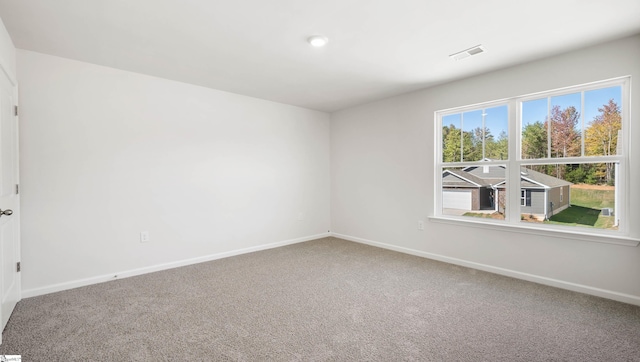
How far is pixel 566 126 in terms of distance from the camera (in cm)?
307

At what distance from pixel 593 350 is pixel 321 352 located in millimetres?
1804

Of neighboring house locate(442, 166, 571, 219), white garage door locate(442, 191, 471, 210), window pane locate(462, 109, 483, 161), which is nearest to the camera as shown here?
neighboring house locate(442, 166, 571, 219)

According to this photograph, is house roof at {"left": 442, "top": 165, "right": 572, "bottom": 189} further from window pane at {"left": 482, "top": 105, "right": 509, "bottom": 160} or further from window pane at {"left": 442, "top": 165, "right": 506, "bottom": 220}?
window pane at {"left": 482, "top": 105, "right": 509, "bottom": 160}

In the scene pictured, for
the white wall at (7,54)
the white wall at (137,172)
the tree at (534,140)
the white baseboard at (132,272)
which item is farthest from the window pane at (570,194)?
the white wall at (7,54)

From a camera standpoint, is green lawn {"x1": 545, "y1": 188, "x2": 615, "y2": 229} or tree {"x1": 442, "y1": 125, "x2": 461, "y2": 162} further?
tree {"x1": 442, "y1": 125, "x2": 461, "y2": 162}

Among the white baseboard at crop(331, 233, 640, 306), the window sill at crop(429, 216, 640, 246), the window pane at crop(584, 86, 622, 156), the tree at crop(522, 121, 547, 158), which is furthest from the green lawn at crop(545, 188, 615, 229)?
the white baseboard at crop(331, 233, 640, 306)

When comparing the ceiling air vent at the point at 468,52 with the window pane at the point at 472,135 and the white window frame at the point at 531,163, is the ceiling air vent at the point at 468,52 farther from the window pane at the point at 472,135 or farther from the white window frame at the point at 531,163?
the window pane at the point at 472,135

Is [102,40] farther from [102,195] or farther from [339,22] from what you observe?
[339,22]

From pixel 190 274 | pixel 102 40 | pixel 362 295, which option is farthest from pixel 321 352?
pixel 102 40

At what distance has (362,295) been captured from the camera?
2.82 metres

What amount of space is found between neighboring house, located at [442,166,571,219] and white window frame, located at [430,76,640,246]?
2.8 inches

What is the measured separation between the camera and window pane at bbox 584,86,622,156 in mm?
2789

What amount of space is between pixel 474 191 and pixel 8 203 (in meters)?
4.81

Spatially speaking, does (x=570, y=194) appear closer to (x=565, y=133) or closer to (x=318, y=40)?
(x=565, y=133)
